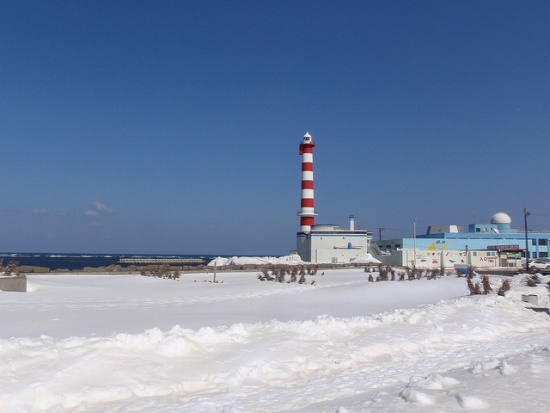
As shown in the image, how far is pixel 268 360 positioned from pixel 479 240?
57919 millimetres

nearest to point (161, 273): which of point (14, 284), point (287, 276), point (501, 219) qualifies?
point (287, 276)

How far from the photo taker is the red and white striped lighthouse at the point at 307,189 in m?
56.3

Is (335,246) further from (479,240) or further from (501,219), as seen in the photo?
(501,219)

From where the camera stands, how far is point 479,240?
59812mm

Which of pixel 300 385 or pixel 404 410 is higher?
pixel 404 410

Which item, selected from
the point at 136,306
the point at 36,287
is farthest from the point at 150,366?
the point at 36,287

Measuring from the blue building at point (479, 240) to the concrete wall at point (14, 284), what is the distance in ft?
149

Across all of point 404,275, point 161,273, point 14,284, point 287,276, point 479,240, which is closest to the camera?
point 14,284

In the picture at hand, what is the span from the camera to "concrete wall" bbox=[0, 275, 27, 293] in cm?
1694

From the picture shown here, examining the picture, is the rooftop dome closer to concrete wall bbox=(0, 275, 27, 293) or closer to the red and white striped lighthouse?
the red and white striped lighthouse

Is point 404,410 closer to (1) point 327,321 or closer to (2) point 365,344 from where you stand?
(2) point 365,344

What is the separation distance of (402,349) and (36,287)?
1481cm

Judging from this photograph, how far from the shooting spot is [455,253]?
4525cm

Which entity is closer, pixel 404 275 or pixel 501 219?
pixel 404 275
